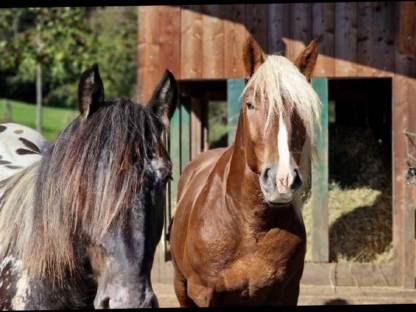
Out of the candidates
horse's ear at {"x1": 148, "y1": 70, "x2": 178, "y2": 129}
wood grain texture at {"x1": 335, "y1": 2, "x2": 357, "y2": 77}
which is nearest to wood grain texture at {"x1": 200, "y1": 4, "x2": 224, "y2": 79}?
wood grain texture at {"x1": 335, "y1": 2, "x2": 357, "y2": 77}

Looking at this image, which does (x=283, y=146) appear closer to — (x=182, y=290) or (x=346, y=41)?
(x=182, y=290)

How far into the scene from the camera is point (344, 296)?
20.1ft

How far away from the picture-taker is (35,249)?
8.41 ft

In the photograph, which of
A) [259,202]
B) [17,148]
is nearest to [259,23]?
[259,202]

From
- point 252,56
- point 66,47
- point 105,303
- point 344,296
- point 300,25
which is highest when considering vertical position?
point 66,47

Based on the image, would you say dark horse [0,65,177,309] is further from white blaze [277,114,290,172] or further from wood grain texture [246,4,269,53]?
wood grain texture [246,4,269,53]

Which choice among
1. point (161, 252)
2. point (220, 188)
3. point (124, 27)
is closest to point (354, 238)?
point (161, 252)

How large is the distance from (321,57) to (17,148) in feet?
10.1

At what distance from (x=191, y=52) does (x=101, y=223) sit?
4.17 metres

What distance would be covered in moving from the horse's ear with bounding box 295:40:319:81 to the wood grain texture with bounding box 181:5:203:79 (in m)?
2.41

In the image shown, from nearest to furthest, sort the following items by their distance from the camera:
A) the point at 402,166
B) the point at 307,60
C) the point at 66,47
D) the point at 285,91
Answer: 1. the point at 285,91
2. the point at 307,60
3. the point at 402,166
4. the point at 66,47

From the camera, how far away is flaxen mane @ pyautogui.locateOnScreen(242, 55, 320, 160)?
11.9ft

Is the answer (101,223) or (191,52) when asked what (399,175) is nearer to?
(191,52)

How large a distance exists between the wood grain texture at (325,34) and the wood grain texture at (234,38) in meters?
0.59
